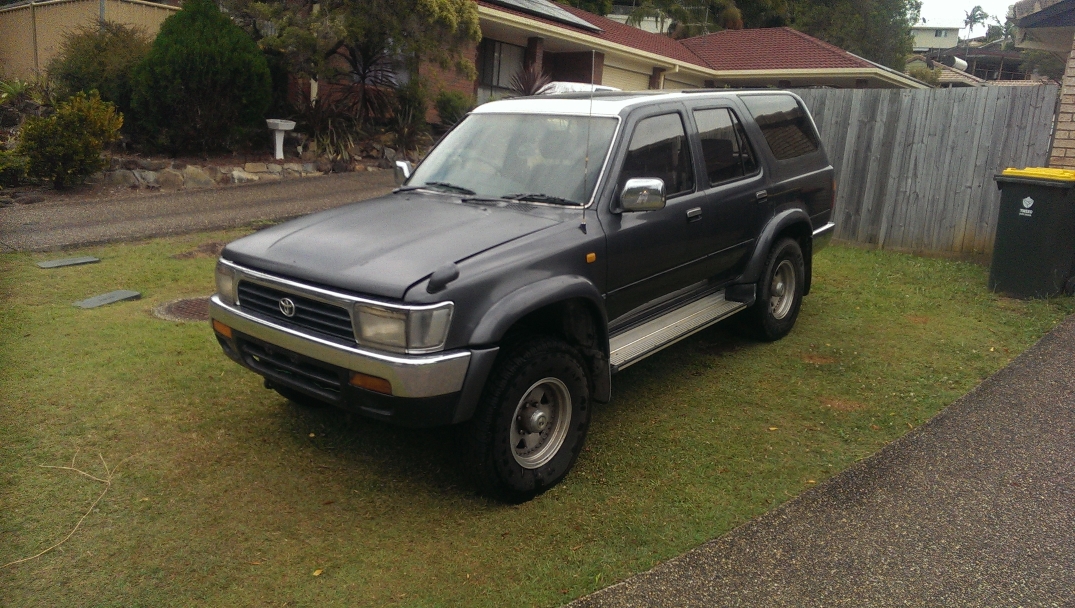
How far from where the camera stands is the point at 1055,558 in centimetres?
362

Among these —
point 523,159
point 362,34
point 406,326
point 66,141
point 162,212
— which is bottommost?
point 162,212

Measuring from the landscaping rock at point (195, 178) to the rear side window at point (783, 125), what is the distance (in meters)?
9.40

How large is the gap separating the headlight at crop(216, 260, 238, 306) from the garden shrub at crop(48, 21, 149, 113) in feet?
33.2

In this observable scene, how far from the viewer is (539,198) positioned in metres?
4.57

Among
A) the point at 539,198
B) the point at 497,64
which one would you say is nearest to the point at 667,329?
the point at 539,198

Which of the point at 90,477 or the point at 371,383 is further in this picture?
the point at 90,477

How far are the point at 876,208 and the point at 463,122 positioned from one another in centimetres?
678

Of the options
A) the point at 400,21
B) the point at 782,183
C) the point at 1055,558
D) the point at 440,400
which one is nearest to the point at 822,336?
the point at 782,183

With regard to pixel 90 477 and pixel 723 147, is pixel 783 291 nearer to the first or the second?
pixel 723 147

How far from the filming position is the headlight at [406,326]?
11.5 feet

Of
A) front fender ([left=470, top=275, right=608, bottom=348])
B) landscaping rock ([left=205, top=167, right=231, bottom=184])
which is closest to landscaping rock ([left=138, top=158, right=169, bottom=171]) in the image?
landscaping rock ([left=205, top=167, right=231, bottom=184])

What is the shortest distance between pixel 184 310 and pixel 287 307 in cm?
333

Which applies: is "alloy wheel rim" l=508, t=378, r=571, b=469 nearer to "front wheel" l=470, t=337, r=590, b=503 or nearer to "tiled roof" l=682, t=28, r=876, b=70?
"front wheel" l=470, t=337, r=590, b=503

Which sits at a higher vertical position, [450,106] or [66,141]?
[450,106]
